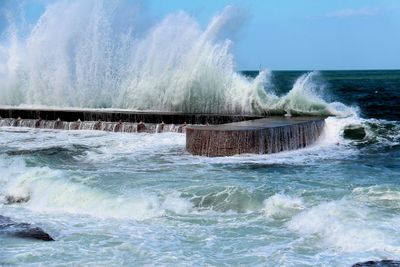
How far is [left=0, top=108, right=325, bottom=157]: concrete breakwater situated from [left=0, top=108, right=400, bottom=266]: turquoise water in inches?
14.8

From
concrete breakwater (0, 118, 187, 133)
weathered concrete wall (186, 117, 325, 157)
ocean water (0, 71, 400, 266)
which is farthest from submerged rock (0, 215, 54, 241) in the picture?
concrete breakwater (0, 118, 187, 133)

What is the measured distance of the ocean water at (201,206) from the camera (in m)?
6.12

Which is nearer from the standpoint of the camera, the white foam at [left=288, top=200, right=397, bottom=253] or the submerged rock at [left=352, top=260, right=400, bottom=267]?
the submerged rock at [left=352, top=260, right=400, bottom=267]

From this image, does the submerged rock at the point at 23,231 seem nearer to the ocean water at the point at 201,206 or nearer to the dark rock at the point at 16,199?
the ocean water at the point at 201,206

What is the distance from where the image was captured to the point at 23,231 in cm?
676

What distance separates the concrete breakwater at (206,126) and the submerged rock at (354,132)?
0.87m

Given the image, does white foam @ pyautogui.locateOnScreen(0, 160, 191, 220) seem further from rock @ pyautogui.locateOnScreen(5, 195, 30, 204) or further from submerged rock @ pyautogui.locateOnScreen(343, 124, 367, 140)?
submerged rock @ pyautogui.locateOnScreen(343, 124, 367, 140)

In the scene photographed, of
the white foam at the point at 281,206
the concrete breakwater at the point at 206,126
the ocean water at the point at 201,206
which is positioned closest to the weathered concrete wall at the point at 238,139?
the concrete breakwater at the point at 206,126

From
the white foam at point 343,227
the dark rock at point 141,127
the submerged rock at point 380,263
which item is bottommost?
the submerged rock at point 380,263

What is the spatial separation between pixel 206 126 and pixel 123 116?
5281mm

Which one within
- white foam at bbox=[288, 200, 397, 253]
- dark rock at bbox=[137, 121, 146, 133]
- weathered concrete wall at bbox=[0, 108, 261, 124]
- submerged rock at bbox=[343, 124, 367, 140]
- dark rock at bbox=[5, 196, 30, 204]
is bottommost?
white foam at bbox=[288, 200, 397, 253]

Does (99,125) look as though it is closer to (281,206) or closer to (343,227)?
(281,206)

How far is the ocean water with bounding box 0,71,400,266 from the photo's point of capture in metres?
6.12

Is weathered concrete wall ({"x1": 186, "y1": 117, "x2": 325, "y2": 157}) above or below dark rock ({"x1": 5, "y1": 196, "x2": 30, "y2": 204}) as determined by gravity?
above
